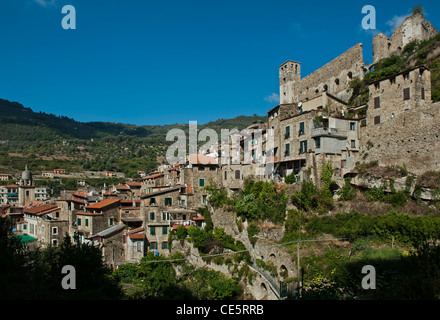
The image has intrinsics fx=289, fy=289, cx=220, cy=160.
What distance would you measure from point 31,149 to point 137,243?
397 ft

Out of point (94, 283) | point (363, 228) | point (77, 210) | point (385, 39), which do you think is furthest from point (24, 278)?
point (385, 39)

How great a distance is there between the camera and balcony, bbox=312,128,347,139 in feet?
93.1

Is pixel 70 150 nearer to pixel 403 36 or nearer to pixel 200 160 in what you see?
pixel 200 160

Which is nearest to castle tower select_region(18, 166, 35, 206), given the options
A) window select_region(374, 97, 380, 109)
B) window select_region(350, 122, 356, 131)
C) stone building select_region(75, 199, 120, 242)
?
stone building select_region(75, 199, 120, 242)

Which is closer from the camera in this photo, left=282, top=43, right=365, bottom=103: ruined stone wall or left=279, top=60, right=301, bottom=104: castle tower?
left=282, top=43, right=365, bottom=103: ruined stone wall

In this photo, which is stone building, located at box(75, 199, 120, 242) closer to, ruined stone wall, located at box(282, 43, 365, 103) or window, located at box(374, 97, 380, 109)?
ruined stone wall, located at box(282, 43, 365, 103)

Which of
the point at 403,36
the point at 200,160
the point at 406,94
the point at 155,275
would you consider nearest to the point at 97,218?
the point at 155,275

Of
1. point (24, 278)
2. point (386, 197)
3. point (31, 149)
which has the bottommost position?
point (24, 278)

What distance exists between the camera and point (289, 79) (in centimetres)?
5038

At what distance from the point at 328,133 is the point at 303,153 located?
10.1 feet

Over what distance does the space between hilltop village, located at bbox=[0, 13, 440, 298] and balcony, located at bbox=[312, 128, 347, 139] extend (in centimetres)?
10

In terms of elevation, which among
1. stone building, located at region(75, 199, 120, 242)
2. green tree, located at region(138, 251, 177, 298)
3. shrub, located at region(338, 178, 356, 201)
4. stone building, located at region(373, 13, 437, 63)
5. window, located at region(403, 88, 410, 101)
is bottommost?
green tree, located at region(138, 251, 177, 298)
